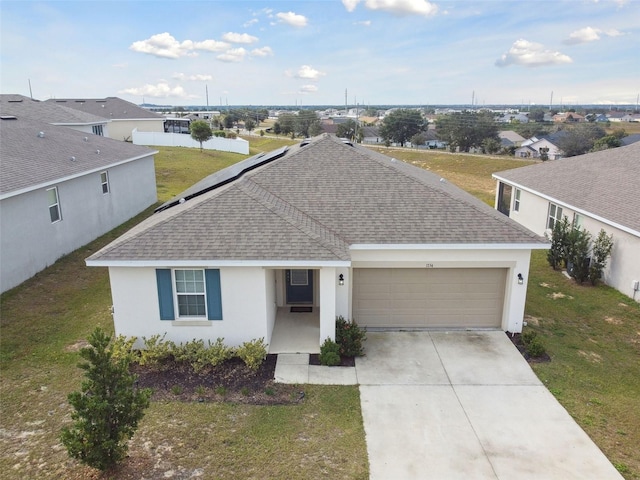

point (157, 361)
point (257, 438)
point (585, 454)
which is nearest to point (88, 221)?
point (157, 361)

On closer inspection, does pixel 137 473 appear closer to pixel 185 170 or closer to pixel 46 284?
pixel 46 284

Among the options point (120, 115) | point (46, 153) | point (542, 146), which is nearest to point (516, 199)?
point (46, 153)

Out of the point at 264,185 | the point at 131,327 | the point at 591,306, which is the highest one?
the point at 264,185

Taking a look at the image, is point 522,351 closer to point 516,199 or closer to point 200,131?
point 516,199

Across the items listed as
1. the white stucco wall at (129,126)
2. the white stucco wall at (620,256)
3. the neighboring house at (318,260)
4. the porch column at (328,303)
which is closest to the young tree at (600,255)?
the white stucco wall at (620,256)

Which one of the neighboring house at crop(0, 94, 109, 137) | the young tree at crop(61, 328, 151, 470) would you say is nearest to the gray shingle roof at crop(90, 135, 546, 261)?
the young tree at crop(61, 328, 151, 470)

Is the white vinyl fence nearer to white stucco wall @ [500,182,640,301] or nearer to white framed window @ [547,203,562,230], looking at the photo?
white framed window @ [547,203,562,230]

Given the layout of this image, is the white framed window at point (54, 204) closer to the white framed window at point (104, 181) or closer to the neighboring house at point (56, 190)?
the neighboring house at point (56, 190)
